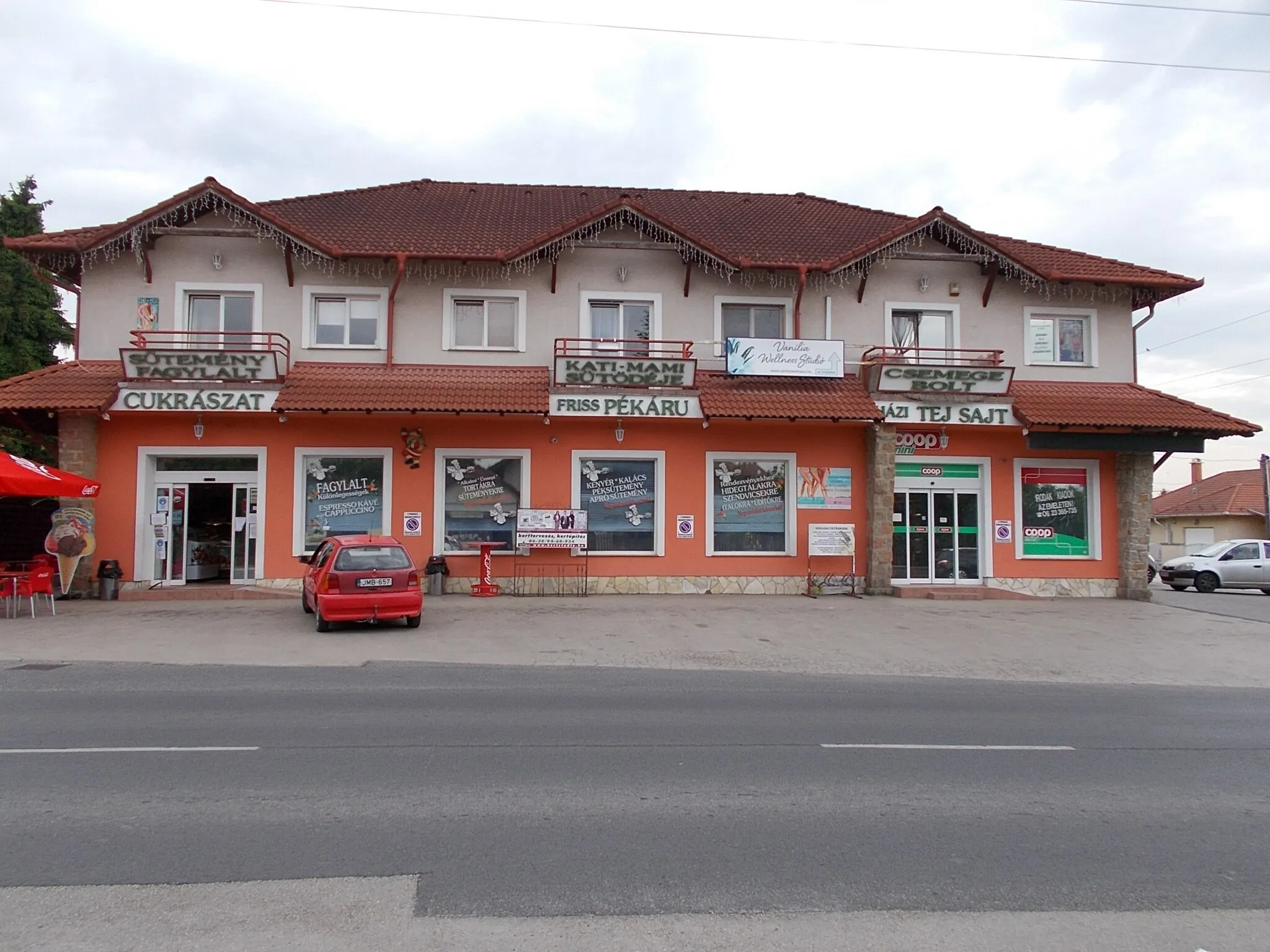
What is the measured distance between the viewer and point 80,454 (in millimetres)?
17719

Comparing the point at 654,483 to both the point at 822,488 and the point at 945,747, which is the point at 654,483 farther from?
the point at 945,747

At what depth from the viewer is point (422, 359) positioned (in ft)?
62.6

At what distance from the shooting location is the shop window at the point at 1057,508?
66.1 feet

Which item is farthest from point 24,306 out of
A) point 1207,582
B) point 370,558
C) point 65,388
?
point 1207,582

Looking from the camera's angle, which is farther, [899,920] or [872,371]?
[872,371]

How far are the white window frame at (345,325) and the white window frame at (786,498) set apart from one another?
293 inches

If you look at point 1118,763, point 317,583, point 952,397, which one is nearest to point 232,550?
point 317,583

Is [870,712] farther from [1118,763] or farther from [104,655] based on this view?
[104,655]

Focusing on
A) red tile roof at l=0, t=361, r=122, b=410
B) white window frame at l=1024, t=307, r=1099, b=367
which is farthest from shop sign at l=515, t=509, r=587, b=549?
white window frame at l=1024, t=307, r=1099, b=367

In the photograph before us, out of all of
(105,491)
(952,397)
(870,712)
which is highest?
(952,397)

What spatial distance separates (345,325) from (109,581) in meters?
6.90

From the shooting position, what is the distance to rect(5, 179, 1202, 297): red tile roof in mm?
18406

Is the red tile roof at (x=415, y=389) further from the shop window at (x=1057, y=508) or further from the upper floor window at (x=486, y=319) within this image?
the shop window at (x=1057, y=508)

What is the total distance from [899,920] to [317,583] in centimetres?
1181
